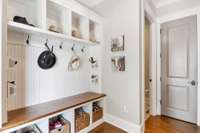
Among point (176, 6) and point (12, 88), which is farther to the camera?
point (176, 6)

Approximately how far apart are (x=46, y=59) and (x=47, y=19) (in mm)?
687

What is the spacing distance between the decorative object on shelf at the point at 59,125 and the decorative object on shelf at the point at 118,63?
1.35 metres

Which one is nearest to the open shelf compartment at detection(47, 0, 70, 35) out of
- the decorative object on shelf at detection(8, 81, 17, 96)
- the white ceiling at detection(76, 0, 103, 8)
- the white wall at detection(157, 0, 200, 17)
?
the white ceiling at detection(76, 0, 103, 8)

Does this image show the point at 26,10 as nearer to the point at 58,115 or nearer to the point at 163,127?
the point at 58,115

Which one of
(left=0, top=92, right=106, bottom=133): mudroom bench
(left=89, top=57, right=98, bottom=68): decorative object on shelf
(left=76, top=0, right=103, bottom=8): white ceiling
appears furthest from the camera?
(left=89, top=57, right=98, bottom=68): decorative object on shelf

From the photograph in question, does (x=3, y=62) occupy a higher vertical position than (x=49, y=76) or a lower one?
higher

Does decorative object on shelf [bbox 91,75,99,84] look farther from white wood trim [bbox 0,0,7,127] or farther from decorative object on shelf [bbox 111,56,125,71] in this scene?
white wood trim [bbox 0,0,7,127]

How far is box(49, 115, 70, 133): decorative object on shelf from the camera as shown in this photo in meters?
1.94

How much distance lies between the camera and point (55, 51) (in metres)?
2.30

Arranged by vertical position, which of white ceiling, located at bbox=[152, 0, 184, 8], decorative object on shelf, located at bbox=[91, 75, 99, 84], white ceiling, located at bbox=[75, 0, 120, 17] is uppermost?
white ceiling, located at bbox=[152, 0, 184, 8]

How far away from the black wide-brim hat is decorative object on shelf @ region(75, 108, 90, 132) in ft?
3.29

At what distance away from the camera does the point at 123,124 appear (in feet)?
8.24

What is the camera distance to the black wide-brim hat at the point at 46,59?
2052mm

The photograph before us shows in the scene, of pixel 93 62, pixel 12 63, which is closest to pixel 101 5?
pixel 93 62
